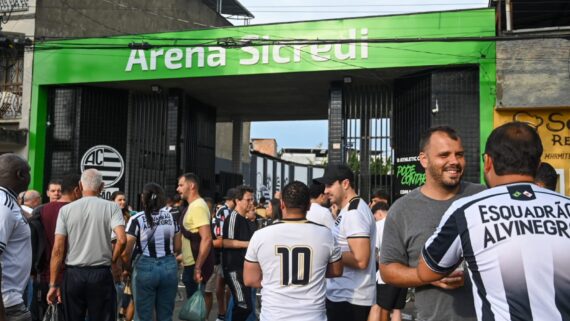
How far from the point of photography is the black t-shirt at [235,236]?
298 inches

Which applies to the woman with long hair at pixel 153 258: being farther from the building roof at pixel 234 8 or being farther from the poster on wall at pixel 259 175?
the poster on wall at pixel 259 175

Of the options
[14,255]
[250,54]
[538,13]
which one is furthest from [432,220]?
[538,13]

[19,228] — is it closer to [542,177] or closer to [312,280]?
[312,280]

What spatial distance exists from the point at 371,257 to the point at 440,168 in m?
1.65

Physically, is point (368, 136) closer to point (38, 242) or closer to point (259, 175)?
point (38, 242)

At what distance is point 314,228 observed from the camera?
4262 mm

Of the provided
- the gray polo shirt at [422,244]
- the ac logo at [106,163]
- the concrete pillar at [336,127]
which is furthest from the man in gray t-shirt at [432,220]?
the ac logo at [106,163]

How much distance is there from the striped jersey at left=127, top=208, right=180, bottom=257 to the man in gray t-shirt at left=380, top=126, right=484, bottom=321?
13.1 ft

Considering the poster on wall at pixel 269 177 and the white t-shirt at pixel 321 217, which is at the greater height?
the poster on wall at pixel 269 177

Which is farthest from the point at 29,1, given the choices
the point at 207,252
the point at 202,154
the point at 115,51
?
the point at 207,252

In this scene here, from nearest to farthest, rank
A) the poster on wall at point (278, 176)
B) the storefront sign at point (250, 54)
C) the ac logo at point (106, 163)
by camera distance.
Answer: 1. the storefront sign at point (250, 54)
2. the ac logo at point (106, 163)
3. the poster on wall at point (278, 176)

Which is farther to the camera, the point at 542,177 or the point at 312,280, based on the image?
the point at 542,177

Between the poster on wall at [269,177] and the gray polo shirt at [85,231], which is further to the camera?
the poster on wall at [269,177]

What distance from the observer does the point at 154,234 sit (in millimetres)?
6820
